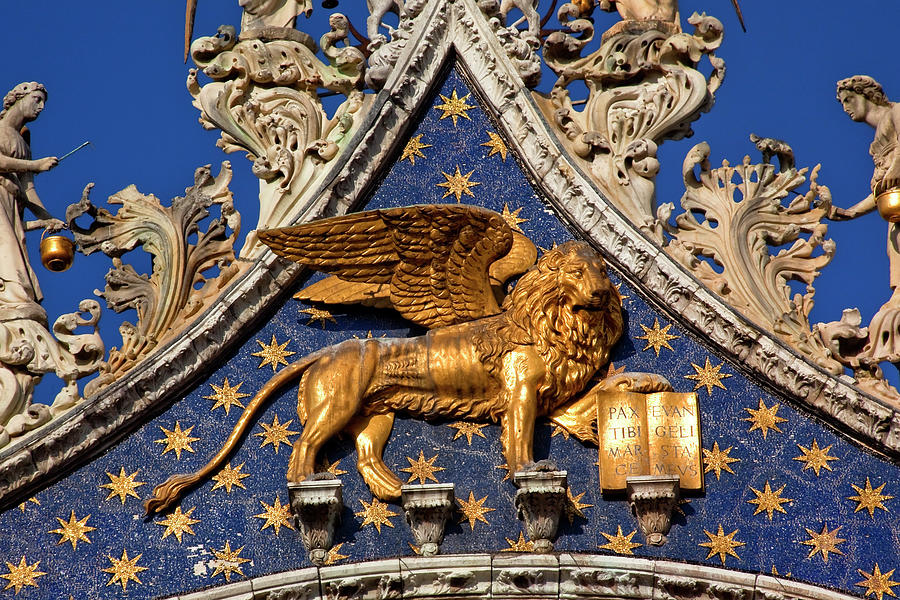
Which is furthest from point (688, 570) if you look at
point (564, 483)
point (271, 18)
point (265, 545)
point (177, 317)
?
point (271, 18)

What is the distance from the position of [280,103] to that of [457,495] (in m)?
3.09

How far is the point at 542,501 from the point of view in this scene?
547 inches

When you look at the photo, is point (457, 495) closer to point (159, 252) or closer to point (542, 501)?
point (542, 501)

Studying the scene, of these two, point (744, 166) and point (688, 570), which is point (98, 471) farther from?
point (744, 166)

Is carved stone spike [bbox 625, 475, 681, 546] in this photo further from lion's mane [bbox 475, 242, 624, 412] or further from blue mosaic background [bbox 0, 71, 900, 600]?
lion's mane [bbox 475, 242, 624, 412]

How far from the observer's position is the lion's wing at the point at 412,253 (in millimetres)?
14672

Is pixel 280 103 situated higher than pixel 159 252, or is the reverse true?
pixel 280 103

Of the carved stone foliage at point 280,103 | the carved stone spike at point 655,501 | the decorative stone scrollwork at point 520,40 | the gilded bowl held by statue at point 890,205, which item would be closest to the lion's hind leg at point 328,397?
the carved stone foliage at point 280,103

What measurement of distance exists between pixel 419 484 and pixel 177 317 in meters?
1.97

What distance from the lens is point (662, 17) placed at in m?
16.0

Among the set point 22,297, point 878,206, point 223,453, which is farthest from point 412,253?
point 878,206

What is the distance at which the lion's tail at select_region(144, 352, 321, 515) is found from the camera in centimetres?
1416

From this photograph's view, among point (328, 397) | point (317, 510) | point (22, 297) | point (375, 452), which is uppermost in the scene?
point (22, 297)

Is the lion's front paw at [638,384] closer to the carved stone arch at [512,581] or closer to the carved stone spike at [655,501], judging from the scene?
the carved stone spike at [655,501]
